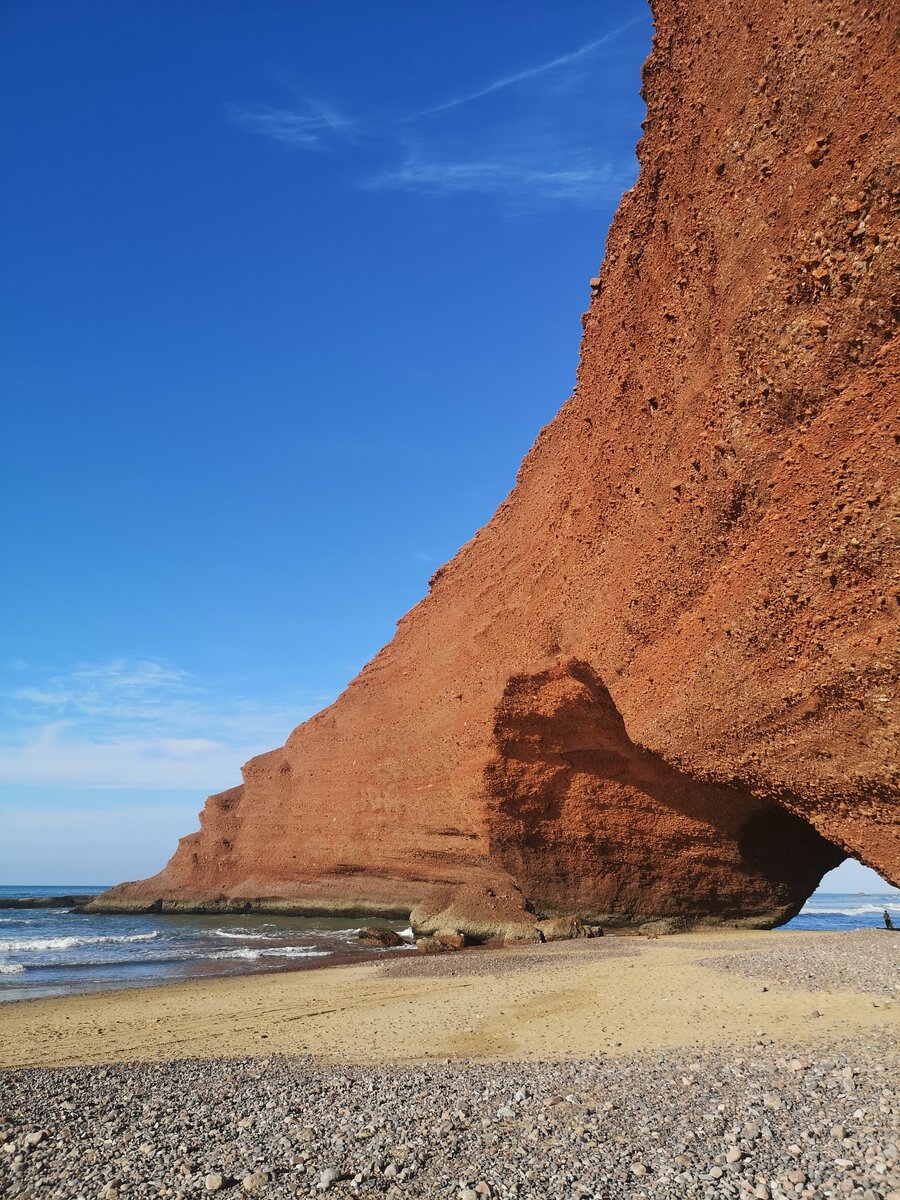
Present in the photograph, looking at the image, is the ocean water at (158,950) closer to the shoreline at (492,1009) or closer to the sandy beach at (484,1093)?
the shoreline at (492,1009)

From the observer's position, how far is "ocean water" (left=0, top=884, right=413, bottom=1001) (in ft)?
48.1

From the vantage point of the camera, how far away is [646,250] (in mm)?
13164

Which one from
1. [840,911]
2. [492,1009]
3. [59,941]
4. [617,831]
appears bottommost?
[840,911]

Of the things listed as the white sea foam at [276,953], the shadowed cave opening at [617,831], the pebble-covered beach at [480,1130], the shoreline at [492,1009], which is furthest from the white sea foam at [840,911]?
the pebble-covered beach at [480,1130]

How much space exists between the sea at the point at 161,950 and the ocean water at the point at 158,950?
0.7 inches

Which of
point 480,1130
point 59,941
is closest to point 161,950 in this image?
point 59,941

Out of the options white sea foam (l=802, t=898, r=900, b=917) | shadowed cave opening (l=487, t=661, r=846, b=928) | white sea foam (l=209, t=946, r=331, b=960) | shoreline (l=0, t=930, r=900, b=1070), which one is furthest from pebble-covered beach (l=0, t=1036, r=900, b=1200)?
white sea foam (l=802, t=898, r=900, b=917)

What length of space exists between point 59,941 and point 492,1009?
722 inches

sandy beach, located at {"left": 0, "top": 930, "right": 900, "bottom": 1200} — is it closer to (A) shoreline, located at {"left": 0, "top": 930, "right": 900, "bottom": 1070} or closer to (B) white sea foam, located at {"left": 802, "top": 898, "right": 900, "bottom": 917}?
(A) shoreline, located at {"left": 0, "top": 930, "right": 900, "bottom": 1070}

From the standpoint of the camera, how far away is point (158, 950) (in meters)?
19.5

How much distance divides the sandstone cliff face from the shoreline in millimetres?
2205

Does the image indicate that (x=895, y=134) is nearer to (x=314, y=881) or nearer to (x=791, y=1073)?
(x=791, y=1073)

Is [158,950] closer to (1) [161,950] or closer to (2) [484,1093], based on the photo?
(1) [161,950]

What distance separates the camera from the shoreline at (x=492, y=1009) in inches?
296
